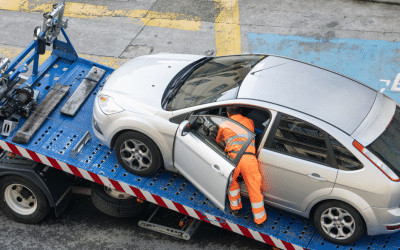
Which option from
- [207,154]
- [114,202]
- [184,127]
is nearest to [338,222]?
[207,154]

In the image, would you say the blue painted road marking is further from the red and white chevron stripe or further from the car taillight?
the red and white chevron stripe

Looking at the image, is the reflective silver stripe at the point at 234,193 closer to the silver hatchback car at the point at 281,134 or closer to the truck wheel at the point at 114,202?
the silver hatchback car at the point at 281,134

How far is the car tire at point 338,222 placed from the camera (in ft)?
15.5

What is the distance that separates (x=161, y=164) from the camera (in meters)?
5.56

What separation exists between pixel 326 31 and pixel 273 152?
19.7ft

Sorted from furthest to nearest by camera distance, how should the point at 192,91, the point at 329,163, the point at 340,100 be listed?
the point at 192,91
the point at 340,100
the point at 329,163

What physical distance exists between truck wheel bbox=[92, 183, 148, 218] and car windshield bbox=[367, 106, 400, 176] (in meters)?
3.01

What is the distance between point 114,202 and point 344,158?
299 centimetres

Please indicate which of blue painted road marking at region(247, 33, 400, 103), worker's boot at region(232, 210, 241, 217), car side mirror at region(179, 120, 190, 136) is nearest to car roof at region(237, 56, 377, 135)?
car side mirror at region(179, 120, 190, 136)

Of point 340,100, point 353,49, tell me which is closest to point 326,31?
point 353,49

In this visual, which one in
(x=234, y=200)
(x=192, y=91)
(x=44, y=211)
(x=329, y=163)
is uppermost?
(x=192, y=91)

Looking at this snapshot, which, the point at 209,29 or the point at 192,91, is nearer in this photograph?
the point at 192,91

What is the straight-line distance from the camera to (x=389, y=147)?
4.75 m

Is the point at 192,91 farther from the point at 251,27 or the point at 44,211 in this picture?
the point at 251,27
